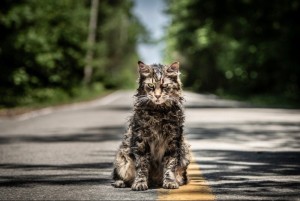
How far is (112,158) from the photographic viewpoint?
938cm

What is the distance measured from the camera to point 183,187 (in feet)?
20.3

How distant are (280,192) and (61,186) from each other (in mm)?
2258

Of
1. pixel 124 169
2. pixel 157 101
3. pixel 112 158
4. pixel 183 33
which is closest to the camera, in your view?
pixel 157 101

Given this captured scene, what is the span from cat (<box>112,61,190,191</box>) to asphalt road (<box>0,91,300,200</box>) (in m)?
0.23

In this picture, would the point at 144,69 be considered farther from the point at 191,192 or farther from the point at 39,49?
the point at 39,49

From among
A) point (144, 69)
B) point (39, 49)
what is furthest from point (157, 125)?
point (39, 49)

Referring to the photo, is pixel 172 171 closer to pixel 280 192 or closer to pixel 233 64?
pixel 280 192

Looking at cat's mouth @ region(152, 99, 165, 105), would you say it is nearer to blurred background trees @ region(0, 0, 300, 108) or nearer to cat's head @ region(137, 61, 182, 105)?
cat's head @ region(137, 61, 182, 105)

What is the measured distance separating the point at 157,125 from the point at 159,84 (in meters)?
0.40

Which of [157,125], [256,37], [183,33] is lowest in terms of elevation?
[157,125]

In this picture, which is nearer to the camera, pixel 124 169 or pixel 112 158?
pixel 124 169

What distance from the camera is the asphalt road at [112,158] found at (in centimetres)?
587

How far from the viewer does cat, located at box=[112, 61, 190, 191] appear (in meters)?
5.80

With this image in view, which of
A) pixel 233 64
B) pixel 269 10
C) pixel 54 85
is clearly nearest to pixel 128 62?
pixel 233 64
